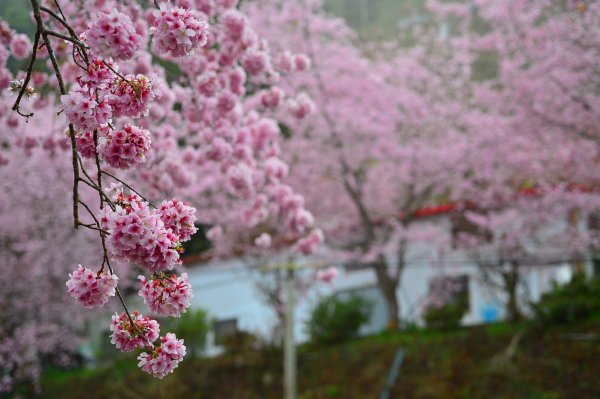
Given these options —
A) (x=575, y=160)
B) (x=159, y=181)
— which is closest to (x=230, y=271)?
(x=575, y=160)

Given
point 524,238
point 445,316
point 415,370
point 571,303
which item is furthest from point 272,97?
point 524,238

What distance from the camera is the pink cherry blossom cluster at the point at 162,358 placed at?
2465mm

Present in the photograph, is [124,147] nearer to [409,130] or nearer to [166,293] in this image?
[166,293]

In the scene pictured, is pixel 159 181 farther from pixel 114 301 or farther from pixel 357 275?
pixel 357 275

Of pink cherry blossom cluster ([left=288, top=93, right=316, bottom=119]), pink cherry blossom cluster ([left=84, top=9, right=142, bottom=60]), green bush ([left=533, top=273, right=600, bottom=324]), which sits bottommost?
green bush ([left=533, top=273, right=600, bottom=324])

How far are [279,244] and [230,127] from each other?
28.2ft

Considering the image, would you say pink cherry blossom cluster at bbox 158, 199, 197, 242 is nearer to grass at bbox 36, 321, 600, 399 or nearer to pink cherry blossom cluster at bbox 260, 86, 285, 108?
pink cherry blossom cluster at bbox 260, 86, 285, 108

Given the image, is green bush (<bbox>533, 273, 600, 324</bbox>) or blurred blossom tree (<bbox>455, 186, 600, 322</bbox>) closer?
green bush (<bbox>533, 273, 600, 324</bbox>)

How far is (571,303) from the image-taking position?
1139cm

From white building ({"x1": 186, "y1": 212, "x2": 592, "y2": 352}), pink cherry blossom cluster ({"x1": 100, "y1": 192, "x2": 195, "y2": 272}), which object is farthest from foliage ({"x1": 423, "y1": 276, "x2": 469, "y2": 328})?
pink cherry blossom cluster ({"x1": 100, "y1": 192, "x2": 195, "y2": 272})

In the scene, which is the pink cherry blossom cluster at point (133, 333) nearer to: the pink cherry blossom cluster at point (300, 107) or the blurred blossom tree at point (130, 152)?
the blurred blossom tree at point (130, 152)

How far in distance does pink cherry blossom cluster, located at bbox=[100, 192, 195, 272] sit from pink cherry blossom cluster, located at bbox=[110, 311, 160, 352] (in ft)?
1.05

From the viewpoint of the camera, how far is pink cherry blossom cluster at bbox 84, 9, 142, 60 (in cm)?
247

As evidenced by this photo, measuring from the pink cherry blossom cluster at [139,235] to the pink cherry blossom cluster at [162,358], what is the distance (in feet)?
1.14
